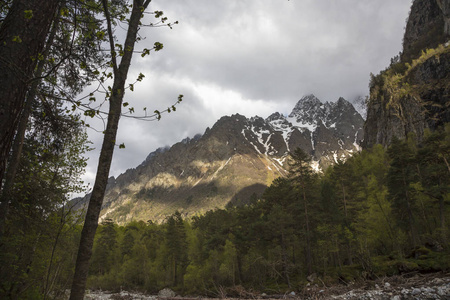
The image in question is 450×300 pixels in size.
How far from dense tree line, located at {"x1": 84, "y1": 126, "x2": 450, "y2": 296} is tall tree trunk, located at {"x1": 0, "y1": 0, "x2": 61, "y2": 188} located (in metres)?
20.4

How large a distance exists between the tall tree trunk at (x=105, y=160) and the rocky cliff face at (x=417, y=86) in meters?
60.3

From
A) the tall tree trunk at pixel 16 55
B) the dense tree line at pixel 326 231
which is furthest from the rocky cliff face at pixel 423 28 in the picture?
the tall tree trunk at pixel 16 55

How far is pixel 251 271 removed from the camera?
39438 mm

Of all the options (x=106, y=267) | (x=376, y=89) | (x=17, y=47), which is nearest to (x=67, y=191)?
(x=17, y=47)

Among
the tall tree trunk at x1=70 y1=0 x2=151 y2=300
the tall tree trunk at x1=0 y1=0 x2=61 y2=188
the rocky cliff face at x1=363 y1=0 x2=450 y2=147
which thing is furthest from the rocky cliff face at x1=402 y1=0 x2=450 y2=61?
the tall tree trunk at x1=0 y1=0 x2=61 y2=188

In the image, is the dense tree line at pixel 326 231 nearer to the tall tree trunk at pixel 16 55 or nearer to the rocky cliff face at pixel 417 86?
the rocky cliff face at pixel 417 86

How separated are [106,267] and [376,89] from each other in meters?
84.0

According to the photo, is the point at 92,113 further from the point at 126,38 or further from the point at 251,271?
the point at 251,271

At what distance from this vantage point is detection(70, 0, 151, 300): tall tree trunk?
3369mm

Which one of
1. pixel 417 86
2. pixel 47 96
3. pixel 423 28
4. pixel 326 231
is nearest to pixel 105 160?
pixel 47 96

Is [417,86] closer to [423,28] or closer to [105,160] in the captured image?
[423,28]

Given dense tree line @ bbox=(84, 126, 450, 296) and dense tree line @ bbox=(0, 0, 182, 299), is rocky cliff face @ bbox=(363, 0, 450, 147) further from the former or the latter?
dense tree line @ bbox=(0, 0, 182, 299)

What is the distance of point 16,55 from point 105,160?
5.73ft

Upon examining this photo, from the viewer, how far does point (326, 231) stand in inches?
1167
